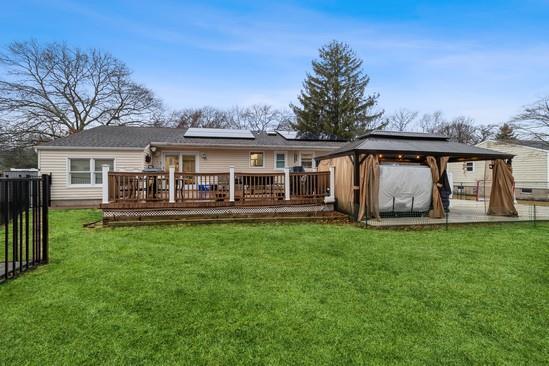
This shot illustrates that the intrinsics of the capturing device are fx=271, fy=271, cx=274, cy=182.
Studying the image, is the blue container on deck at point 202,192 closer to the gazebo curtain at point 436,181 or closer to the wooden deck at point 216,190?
the wooden deck at point 216,190

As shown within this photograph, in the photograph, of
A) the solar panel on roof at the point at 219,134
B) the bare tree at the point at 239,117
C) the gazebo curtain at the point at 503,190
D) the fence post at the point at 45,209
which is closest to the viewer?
the fence post at the point at 45,209

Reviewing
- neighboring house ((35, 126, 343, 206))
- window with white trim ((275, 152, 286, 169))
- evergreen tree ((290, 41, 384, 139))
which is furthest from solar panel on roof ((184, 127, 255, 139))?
evergreen tree ((290, 41, 384, 139))

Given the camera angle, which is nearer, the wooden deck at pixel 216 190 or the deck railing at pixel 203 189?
the wooden deck at pixel 216 190

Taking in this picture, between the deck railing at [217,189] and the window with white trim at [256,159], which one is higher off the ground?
the window with white trim at [256,159]

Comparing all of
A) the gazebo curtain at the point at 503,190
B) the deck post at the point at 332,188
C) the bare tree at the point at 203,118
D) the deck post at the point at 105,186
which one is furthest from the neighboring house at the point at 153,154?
the bare tree at the point at 203,118

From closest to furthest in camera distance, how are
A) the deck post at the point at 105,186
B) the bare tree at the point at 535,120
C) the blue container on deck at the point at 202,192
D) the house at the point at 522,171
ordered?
the deck post at the point at 105,186, the blue container on deck at the point at 202,192, the bare tree at the point at 535,120, the house at the point at 522,171

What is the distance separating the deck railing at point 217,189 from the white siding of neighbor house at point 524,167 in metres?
15.2

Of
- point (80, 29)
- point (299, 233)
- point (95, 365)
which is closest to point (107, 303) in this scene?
point (95, 365)

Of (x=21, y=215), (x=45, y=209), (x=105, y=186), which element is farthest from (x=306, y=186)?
(x=21, y=215)

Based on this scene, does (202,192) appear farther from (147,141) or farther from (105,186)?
(147,141)

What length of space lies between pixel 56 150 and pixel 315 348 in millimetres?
13639

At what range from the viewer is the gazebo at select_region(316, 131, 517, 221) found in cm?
775

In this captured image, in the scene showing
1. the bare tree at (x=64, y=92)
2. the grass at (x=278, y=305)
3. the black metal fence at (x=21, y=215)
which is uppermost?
the bare tree at (x=64, y=92)

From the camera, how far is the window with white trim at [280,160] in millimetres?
14117
